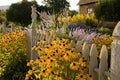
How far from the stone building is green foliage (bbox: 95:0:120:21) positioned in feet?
35.4

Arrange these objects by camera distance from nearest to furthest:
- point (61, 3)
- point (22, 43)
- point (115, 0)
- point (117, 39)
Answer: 1. point (117, 39)
2. point (22, 43)
3. point (115, 0)
4. point (61, 3)

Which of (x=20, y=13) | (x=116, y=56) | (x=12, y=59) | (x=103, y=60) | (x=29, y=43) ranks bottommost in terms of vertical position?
(x=20, y=13)

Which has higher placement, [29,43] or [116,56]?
[116,56]

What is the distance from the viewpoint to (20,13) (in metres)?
32.9

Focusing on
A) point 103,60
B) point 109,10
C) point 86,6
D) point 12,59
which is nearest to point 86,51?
point 103,60

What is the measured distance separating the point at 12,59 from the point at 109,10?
19.5 m

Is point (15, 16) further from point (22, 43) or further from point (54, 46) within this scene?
point (54, 46)

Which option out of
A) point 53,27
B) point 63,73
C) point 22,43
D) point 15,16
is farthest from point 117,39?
point 15,16

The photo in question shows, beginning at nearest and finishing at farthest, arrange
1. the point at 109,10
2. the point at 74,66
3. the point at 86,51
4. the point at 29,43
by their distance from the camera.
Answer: the point at 74,66
the point at 86,51
the point at 29,43
the point at 109,10

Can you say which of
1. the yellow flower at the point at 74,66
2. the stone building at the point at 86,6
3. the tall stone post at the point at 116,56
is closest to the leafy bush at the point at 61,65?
the yellow flower at the point at 74,66

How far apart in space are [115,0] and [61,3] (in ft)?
81.0

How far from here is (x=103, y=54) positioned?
4.03 metres

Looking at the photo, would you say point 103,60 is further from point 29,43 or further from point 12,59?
point 29,43

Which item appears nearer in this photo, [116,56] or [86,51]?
[116,56]
